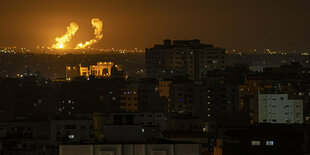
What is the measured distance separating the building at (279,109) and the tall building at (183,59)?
2043 inches

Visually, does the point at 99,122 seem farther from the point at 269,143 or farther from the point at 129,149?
the point at 129,149

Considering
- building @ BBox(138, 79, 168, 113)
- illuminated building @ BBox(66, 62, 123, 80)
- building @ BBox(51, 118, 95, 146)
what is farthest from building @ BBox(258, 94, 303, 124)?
illuminated building @ BBox(66, 62, 123, 80)

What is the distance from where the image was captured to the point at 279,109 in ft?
248

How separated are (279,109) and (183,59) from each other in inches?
2394

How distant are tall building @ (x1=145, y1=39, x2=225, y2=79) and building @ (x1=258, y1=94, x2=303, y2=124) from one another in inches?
2043

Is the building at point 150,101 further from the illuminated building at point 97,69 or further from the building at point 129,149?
the building at point 129,149

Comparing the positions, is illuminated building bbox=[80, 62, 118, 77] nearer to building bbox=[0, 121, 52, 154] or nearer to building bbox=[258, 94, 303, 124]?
building bbox=[258, 94, 303, 124]

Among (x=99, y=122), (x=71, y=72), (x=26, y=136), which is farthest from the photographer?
(x=71, y=72)

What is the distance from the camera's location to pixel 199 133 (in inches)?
1959

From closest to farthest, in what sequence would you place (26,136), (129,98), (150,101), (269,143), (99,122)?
(269,143), (26,136), (99,122), (150,101), (129,98)

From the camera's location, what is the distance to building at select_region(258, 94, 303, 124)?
241 feet

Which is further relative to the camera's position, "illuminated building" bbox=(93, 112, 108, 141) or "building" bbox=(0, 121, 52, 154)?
"illuminated building" bbox=(93, 112, 108, 141)

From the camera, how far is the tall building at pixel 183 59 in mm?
133250

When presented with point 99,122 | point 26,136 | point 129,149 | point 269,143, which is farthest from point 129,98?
point 129,149
